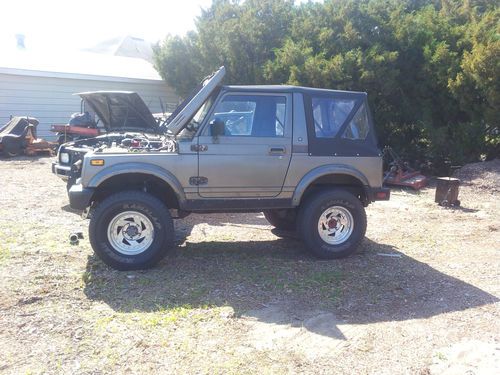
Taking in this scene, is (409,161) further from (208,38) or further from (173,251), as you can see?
(173,251)

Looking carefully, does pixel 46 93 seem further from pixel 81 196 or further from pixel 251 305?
pixel 251 305

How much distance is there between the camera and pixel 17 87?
1731cm

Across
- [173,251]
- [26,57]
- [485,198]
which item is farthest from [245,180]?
[26,57]

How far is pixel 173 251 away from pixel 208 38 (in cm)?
1135

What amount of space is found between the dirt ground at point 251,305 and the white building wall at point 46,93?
10763 millimetres

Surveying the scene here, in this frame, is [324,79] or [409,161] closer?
[324,79]

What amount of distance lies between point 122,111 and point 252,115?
11.3 ft

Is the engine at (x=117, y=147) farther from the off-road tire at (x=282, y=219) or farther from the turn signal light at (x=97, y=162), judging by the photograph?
the off-road tire at (x=282, y=219)

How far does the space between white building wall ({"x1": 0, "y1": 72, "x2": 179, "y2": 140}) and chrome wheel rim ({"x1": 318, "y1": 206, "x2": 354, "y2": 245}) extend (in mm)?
12685

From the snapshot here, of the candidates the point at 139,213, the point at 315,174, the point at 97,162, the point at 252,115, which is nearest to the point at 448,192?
the point at 315,174

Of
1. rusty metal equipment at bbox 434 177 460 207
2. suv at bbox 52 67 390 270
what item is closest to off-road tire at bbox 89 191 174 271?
suv at bbox 52 67 390 270

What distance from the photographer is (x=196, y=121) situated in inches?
239

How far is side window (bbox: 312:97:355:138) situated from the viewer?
627cm

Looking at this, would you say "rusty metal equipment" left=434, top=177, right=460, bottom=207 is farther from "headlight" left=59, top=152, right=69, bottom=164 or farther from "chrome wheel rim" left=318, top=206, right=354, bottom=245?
"headlight" left=59, top=152, right=69, bottom=164
